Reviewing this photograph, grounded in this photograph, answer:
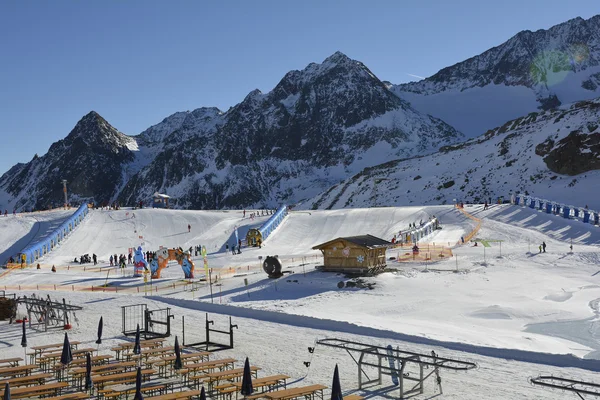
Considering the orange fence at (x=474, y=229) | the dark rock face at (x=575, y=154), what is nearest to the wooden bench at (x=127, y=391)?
the orange fence at (x=474, y=229)

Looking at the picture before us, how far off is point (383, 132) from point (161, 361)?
157 meters

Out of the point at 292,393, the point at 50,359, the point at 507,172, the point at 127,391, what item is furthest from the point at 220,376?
the point at 507,172

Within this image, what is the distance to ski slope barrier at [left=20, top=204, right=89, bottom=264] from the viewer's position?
5028 centimetres

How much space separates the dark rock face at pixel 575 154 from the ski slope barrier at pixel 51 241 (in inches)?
2430

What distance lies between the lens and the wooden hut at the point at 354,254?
35.8 m

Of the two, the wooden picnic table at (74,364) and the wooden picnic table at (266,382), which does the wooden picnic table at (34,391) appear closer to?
the wooden picnic table at (74,364)

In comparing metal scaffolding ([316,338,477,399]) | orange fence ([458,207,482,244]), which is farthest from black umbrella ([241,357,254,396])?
orange fence ([458,207,482,244])

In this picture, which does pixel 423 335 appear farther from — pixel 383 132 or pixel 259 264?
pixel 383 132

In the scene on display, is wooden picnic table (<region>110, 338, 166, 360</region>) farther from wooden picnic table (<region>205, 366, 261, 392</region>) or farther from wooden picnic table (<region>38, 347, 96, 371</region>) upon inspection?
wooden picnic table (<region>205, 366, 261, 392</region>)

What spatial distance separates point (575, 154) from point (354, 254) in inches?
2127

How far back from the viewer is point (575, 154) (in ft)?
255

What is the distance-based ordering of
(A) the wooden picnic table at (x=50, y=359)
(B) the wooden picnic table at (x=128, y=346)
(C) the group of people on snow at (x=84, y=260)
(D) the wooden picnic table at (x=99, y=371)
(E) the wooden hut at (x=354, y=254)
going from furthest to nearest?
(C) the group of people on snow at (x=84, y=260)
(E) the wooden hut at (x=354, y=254)
(B) the wooden picnic table at (x=128, y=346)
(A) the wooden picnic table at (x=50, y=359)
(D) the wooden picnic table at (x=99, y=371)

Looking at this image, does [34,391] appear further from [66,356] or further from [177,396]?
[177,396]

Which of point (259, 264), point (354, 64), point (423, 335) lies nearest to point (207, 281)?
point (259, 264)
